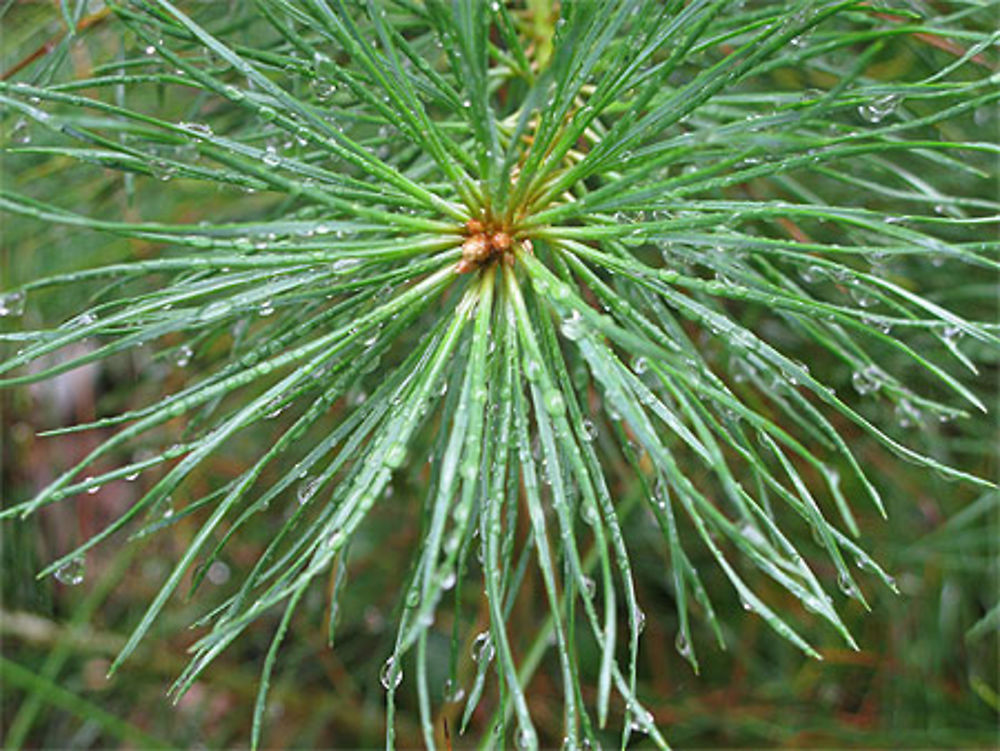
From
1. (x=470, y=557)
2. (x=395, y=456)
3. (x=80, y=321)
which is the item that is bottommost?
(x=470, y=557)

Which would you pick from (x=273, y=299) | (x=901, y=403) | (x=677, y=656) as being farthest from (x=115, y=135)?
(x=677, y=656)

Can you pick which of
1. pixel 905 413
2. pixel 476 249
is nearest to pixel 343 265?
pixel 476 249

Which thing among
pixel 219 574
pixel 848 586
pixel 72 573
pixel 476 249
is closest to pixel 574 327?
pixel 476 249

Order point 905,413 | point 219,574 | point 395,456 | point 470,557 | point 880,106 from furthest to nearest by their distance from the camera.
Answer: point 219,574 < point 470,557 < point 905,413 < point 880,106 < point 395,456

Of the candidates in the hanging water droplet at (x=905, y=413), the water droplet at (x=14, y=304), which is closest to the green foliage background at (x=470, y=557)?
the hanging water droplet at (x=905, y=413)

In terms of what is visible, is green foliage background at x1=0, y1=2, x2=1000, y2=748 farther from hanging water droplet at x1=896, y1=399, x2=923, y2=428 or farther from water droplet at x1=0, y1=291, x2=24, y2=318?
water droplet at x1=0, y1=291, x2=24, y2=318

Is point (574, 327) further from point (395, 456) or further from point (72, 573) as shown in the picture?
point (72, 573)

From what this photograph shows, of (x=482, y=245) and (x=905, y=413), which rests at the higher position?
(x=482, y=245)

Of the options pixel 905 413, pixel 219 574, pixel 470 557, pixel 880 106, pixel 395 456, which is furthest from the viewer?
pixel 219 574

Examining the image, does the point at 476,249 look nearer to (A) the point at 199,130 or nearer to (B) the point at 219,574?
(A) the point at 199,130

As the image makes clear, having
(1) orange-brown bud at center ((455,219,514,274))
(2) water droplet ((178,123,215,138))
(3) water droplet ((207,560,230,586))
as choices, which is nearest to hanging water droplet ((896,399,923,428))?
(1) orange-brown bud at center ((455,219,514,274))

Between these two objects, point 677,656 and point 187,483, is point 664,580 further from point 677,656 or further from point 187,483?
point 187,483

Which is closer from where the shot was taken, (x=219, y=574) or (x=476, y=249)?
(x=476, y=249)
